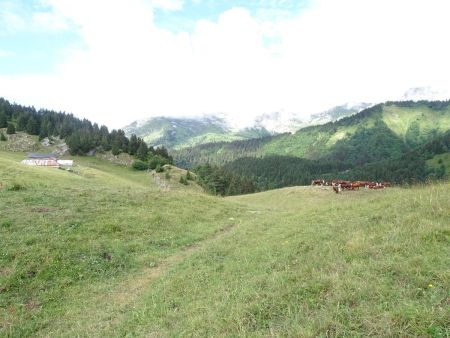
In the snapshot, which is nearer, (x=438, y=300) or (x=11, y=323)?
(x=438, y=300)

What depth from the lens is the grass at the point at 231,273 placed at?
330 inches

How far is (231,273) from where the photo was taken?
561 inches

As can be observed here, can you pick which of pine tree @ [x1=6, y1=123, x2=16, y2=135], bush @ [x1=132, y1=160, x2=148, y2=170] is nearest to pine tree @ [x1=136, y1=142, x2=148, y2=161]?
bush @ [x1=132, y1=160, x2=148, y2=170]

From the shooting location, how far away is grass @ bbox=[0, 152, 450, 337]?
27.5ft

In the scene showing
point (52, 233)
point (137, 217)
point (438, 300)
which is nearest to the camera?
point (438, 300)

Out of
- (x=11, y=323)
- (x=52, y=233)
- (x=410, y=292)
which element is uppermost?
(x=410, y=292)

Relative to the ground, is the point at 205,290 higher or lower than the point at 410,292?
lower

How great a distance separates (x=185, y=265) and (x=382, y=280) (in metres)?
10.6

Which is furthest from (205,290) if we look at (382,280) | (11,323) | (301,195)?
(301,195)

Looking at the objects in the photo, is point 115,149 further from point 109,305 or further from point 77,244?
point 109,305

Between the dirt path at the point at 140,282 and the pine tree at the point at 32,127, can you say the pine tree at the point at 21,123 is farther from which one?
the dirt path at the point at 140,282

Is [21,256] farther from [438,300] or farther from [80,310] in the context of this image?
[438,300]

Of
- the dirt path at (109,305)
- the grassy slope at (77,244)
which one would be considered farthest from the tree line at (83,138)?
the dirt path at (109,305)

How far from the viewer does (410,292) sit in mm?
8430
